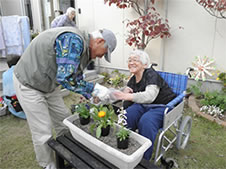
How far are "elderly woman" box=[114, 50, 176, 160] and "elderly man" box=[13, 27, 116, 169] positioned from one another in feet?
1.59

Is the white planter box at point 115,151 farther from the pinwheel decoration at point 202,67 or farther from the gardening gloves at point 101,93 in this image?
the pinwheel decoration at point 202,67

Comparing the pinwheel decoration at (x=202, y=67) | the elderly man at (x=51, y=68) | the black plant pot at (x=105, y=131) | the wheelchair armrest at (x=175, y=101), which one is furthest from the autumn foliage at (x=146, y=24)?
the black plant pot at (x=105, y=131)

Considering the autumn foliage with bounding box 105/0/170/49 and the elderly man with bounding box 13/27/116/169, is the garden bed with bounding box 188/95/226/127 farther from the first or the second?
the elderly man with bounding box 13/27/116/169

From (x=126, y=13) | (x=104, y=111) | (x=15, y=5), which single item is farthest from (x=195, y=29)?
(x=15, y=5)

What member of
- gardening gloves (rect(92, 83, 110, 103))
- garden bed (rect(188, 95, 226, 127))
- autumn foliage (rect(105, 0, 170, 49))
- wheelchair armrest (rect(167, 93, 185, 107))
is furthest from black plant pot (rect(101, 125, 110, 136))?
autumn foliage (rect(105, 0, 170, 49))

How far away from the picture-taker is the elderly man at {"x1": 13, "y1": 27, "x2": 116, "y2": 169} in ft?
4.27

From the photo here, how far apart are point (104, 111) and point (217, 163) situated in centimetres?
153

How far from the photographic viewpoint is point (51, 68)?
4.85 feet

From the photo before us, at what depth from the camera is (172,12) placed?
354 centimetres

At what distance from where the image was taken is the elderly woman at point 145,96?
5.78 ft

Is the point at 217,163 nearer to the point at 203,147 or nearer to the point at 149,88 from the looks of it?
the point at 203,147

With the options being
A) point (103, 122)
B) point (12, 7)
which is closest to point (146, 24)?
point (103, 122)

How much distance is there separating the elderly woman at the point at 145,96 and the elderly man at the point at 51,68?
Result: 485 millimetres

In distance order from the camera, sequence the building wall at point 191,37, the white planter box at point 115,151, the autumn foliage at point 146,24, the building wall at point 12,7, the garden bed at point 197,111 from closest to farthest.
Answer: the white planter box at point 115,151 → the garden bed at point 197,111 → the building wall at point 191,37 → the autumn foliage at point 146,24 → the building wall at point 12,7
